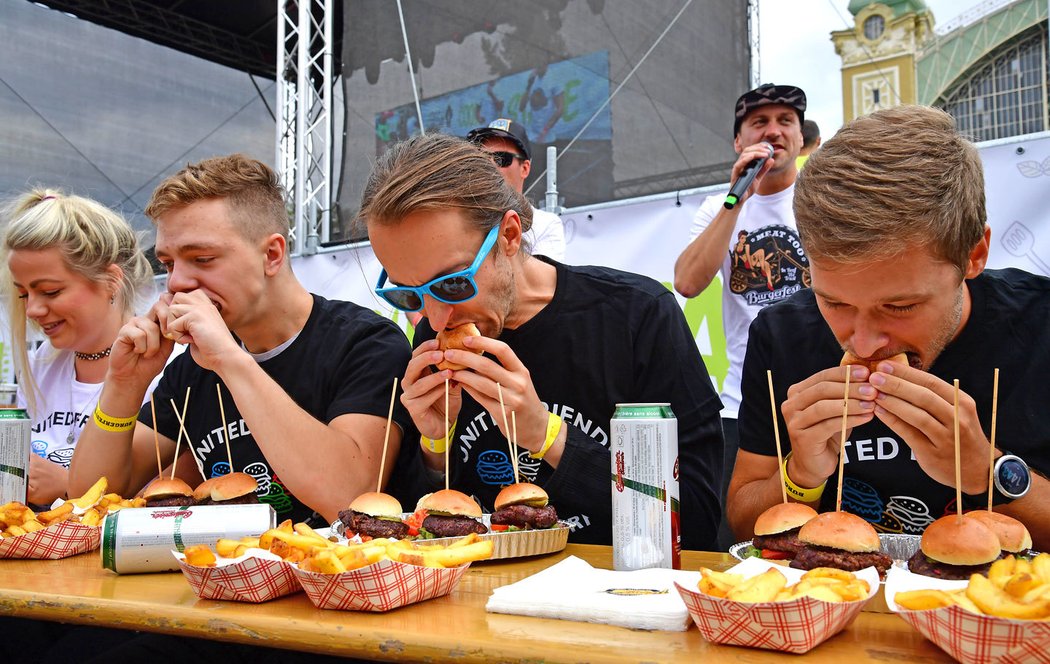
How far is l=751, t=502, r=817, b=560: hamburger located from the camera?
163 cm

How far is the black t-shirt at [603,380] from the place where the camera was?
98.6 inches

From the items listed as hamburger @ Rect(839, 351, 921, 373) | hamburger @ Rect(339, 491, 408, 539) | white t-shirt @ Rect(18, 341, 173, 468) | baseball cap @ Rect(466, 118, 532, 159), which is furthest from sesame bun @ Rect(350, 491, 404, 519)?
baseball cap @ Rect(466, 118, 532, 159)

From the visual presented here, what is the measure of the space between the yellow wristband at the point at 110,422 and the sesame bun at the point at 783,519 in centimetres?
224

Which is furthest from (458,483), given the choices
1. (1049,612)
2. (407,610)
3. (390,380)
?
(1049,612)

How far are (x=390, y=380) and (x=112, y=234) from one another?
6.27ft

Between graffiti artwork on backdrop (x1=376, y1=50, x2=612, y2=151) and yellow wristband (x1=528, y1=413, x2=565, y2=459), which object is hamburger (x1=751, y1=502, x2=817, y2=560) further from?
graffiti artwork on backdrop (x1=376, y1=50, x2=612, y2=151)

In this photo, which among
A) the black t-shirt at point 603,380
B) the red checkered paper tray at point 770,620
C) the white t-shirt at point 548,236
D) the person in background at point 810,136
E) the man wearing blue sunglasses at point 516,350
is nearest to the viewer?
the red checkered paper tray at point 770,620

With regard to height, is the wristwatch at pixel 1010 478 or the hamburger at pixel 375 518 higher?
the wristwatch at pixel 1010 478

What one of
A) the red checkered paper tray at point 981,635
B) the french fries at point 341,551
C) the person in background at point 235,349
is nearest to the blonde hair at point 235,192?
the person in background at point 235,349

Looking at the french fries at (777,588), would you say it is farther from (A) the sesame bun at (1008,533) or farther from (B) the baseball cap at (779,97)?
(B) the baseball cap at (779,97)

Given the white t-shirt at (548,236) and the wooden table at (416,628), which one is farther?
the white t-shirt at (548,236)

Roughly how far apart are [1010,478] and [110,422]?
2.72m

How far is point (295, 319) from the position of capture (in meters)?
3.03

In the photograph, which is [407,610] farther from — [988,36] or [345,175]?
[988,36]
